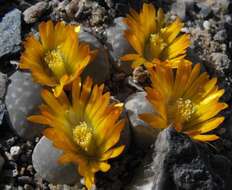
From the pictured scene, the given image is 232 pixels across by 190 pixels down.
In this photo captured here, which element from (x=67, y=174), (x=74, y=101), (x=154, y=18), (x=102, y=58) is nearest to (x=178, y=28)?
(x=154, y=18)

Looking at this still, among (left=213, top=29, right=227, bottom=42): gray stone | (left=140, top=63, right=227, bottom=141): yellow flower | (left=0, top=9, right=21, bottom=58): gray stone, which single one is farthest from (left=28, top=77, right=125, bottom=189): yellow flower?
(left=213, top=29, right=227, bottom=42): gray stone

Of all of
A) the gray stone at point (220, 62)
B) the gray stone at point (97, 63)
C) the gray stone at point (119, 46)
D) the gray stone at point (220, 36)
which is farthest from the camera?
the gray stone at point (220, 36)

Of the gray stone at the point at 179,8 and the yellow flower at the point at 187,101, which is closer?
the yellow flower at the point at 187,101

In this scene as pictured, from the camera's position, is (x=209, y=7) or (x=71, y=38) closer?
(x=71, y=38)

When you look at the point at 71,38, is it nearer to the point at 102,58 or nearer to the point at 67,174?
the point at 102,58

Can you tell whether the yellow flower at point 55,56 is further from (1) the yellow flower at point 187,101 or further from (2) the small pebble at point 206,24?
(2) the small pebble at point 206,24

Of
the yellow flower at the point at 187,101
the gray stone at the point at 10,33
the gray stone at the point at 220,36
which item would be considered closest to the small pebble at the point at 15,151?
the gray stone at the point at 10,33

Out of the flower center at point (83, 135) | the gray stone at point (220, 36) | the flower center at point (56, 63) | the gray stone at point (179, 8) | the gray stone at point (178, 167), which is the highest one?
the flower center at point (56, 63)
